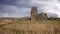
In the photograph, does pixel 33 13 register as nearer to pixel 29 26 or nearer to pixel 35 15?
pixel 35 15

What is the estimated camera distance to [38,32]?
3467mm

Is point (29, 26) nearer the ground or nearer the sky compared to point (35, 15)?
nearer the ground

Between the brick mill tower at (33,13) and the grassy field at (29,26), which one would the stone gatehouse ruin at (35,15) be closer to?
the brick mill tower at (33,13)

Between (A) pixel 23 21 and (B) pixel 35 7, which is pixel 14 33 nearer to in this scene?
(A) pixel 23 21

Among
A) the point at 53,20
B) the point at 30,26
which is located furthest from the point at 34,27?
the point at 53,20

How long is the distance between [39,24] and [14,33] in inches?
27.2

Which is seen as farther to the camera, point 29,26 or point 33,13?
point 33,13

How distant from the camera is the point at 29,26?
11.9ft

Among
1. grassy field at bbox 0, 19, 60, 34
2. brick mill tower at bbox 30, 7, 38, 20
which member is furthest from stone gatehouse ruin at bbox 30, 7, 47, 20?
grassy field at bbox 0, 19, 60, 34

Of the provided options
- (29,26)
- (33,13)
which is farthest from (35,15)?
(29,26)

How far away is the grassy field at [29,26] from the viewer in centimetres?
348

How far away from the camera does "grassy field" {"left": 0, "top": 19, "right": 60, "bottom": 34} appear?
11.4ft

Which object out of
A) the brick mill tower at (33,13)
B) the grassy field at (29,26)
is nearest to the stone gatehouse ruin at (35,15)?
the brick mill tower at (33,13)

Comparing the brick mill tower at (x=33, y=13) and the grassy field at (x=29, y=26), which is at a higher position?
the brick mill tower at (x=33, y=13)
